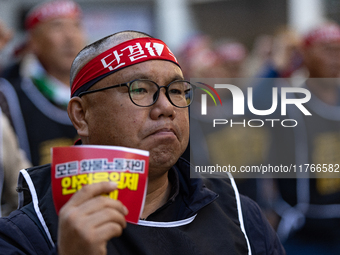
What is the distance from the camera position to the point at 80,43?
4203 mm

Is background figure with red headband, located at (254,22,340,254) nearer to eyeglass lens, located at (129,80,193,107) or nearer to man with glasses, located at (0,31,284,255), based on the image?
man with glasses, located at (0,31,284,255)

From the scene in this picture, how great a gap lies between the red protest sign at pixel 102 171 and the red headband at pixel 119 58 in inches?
22.3

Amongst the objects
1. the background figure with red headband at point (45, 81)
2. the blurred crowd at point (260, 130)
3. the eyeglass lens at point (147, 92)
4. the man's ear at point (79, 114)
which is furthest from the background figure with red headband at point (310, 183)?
the man's ear at point (79, 114)

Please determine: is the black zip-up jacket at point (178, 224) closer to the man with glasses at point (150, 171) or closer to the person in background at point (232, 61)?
the man with glasses at point (150, 171)

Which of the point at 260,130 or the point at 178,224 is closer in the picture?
the point at 178,224

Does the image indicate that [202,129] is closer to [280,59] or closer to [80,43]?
[80,43]

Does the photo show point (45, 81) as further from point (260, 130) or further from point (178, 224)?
point (178, 224)

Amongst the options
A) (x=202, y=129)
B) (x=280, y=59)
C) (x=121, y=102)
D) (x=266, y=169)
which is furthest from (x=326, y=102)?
(x=121, y=102)

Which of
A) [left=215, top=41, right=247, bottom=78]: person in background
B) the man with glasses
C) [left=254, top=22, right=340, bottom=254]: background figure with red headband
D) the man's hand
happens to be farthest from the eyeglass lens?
[left=215, top=41, right=247, bottom=78]: person in background

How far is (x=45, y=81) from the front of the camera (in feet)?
12.9

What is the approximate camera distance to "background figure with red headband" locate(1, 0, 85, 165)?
3.55 m

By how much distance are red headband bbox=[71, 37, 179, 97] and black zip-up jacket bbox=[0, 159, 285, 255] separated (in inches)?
16.5

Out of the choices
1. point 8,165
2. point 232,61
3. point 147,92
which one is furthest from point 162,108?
point 232,61

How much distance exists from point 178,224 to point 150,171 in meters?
0.24
